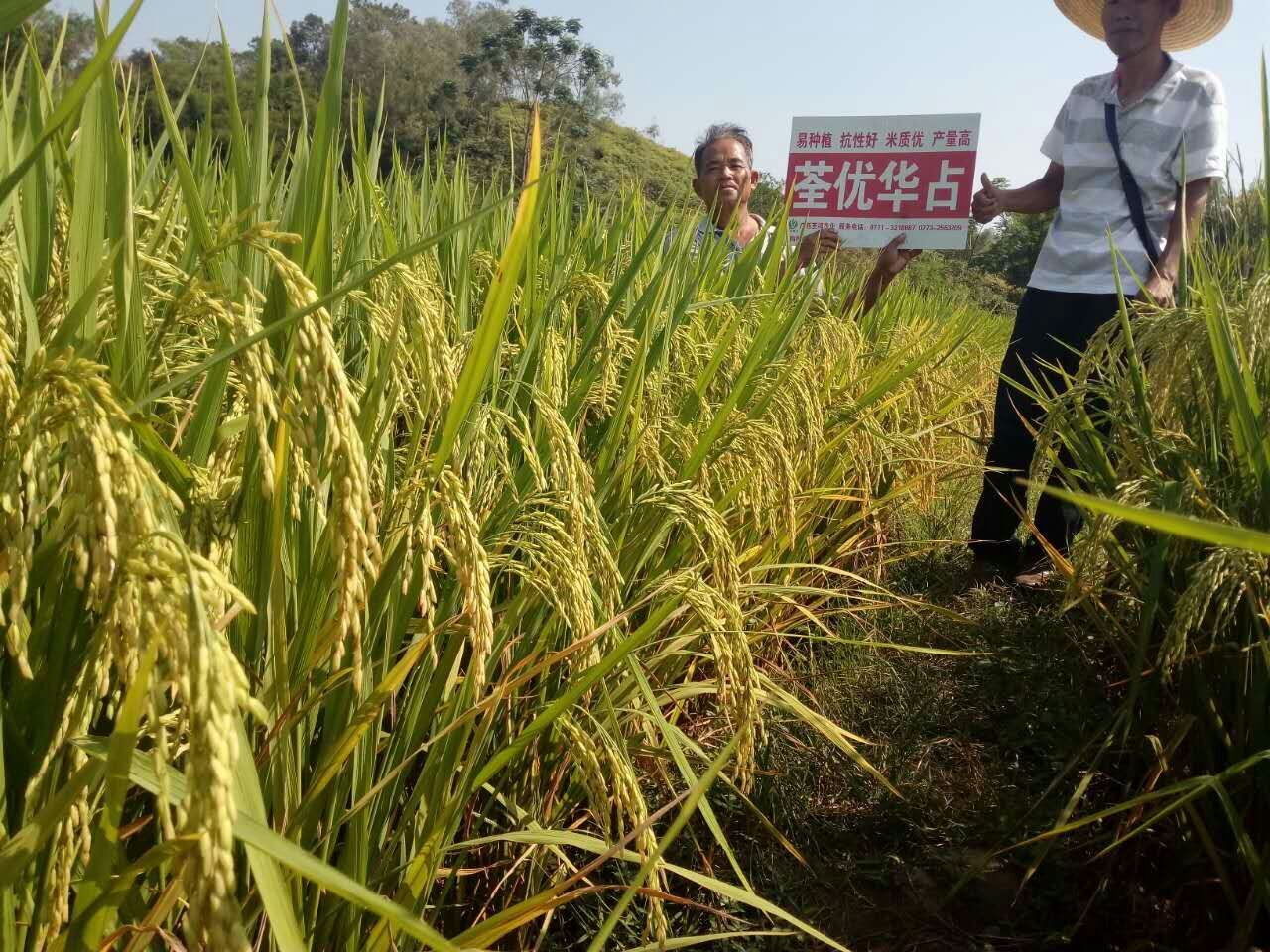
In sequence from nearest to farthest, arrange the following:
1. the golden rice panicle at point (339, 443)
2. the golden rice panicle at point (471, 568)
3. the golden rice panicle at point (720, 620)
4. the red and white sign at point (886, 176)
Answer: the golden rice panicle at point (339, 443) < the golden rice panicle at point (471, 568) < the golden rice panicle at point (720, 620) < the red and white sign at point (886, 176)

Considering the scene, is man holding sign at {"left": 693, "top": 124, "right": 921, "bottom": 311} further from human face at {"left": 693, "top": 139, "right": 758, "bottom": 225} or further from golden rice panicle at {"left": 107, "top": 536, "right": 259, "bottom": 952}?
golden rice panicle at {"left": 107, "top": 536, "right": 259, "bottom": 952}

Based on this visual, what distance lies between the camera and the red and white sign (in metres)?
4.90

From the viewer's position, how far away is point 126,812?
0.94m

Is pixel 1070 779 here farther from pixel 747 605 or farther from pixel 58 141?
pixel 58 141

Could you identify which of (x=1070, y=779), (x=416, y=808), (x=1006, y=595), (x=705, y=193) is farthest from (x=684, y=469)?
(x=705, y=193)

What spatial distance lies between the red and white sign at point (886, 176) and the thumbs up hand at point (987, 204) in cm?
90

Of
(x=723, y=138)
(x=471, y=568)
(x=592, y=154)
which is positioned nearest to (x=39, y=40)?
(x=723, y=138)

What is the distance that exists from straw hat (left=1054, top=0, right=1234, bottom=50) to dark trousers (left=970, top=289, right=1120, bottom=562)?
96 centimetres

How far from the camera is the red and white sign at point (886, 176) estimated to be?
16.1ft

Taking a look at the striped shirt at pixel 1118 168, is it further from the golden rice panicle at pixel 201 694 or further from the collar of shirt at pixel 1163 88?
the golden rice panicle at pixel 201 694

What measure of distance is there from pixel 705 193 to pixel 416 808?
328 cm

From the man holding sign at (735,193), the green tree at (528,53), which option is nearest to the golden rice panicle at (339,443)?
the man holding sign at (735,193)

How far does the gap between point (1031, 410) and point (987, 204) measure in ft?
2.97

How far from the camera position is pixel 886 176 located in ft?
16.7
